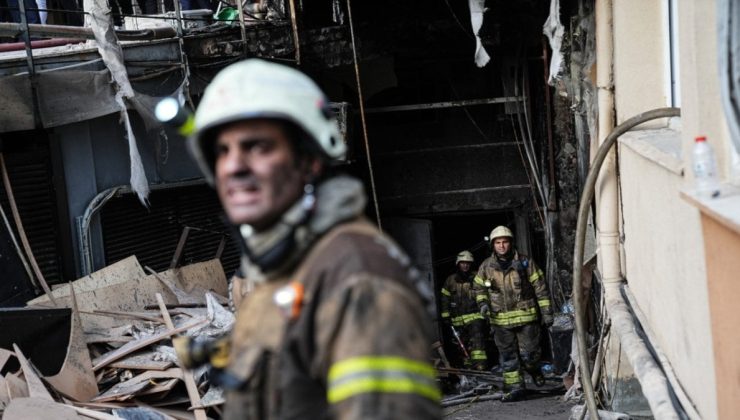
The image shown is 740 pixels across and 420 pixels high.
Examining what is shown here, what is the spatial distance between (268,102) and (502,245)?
1206 cm

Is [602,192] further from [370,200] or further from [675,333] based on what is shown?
[370,200]

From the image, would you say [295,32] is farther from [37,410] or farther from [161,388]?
[37,410]

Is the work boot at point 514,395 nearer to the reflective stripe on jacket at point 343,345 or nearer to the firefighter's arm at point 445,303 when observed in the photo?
the firefighter's arm at point 445,303

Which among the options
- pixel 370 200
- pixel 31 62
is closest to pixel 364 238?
pixel 31 62

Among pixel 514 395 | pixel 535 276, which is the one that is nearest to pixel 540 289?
pixel 535 276

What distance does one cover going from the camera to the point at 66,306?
9.91 metres

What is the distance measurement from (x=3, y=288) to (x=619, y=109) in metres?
5.93

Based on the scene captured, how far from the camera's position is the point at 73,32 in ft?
33.4

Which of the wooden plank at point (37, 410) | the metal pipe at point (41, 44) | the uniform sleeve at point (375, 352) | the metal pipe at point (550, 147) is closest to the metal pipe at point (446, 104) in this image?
the metal pipe at point (550, 147)

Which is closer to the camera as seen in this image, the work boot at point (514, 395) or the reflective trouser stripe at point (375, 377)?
the reflective trouser stripe at point (375, 377)

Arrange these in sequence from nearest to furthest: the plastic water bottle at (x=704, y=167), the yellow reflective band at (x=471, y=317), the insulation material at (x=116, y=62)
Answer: the plastic water bottle at (x=704, y=167), the insulation material at (x=116, y=62), the yellow reflective band at (x=471, y=317)

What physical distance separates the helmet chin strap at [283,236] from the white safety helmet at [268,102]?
0.12 metres

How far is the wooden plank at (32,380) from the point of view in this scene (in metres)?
8.07

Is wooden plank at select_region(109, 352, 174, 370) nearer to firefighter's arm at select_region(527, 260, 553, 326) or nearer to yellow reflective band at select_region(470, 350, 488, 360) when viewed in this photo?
firefighter's arm at select_region(527, 260, 553, 326)
